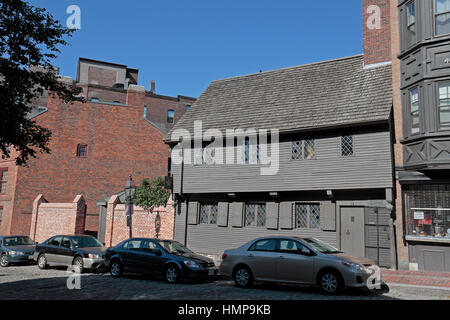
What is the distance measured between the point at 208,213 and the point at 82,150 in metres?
16.3

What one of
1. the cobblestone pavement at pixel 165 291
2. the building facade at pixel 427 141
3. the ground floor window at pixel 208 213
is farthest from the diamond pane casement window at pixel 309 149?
the cobblestone pavement at pixel 165 291

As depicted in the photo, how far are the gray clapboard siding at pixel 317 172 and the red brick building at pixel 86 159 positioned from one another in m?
14.3

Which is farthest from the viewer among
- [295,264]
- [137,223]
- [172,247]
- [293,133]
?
[137,223]

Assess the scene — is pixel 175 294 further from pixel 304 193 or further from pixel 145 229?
pixel 145 229

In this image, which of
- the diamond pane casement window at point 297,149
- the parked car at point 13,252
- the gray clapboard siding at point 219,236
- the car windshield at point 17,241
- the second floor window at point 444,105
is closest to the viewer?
the second floor window at point 444,105

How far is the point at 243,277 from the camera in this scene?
1291 cm

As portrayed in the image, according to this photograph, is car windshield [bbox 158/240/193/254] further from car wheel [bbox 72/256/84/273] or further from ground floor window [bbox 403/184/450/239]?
ground floor window [bbox 403/184/450/239]

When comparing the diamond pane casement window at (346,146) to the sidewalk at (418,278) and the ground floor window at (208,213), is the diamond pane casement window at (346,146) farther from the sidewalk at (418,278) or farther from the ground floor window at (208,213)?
the ground floor window at (208,213)

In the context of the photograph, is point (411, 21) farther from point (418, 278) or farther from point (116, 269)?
point (116, 269)

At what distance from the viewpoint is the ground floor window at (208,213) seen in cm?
2098

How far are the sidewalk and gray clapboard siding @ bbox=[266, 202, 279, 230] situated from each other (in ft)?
16.5

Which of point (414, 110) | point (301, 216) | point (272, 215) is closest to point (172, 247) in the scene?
point (272, 215)

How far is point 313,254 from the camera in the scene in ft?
38.2

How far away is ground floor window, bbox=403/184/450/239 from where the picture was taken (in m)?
15.2
